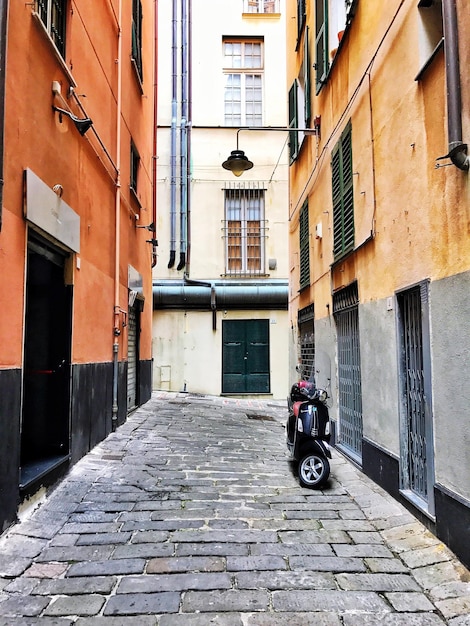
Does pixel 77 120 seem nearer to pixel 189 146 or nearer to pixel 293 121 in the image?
pixel 293 121

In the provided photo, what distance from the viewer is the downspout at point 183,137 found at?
53.2 ft

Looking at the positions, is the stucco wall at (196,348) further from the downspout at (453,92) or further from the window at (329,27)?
the downspout at (453,92)

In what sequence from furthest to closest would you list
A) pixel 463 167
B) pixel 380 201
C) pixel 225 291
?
pixel 225 291, pixel 380 201, pixel 463 167

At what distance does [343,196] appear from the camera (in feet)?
23.0

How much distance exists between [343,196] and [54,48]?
3956mm

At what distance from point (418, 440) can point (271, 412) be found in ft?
27.5

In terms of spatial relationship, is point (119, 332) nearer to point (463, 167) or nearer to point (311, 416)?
point (311, 416)

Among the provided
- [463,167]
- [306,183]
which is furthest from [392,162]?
[306,183]

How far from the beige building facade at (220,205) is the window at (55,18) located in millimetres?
10377

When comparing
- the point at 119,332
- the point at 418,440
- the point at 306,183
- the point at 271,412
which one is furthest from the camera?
the point at 271,412

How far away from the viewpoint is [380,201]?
5480 mm

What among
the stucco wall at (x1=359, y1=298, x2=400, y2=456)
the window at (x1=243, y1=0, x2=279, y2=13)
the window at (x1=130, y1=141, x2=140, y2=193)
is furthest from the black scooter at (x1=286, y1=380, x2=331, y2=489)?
the window at (x1=243, y1=0, x2=279, y2=13)

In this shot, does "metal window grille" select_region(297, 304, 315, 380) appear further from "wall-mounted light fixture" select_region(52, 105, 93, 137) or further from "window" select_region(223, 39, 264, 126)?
"window" select_region(223, 39, 264, 126)

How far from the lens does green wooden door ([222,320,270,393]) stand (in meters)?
16.1
